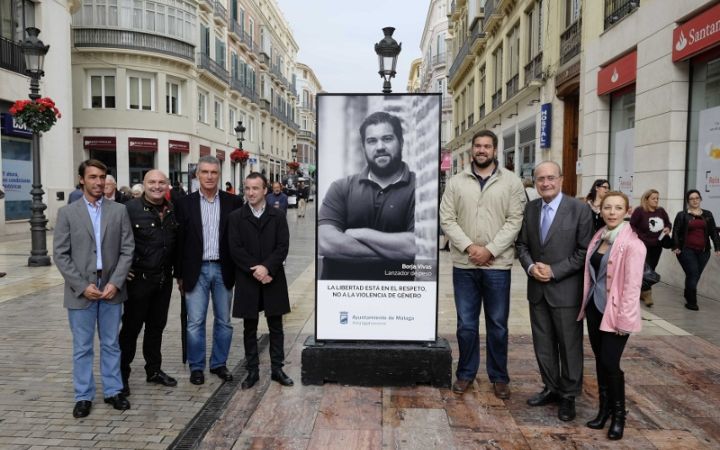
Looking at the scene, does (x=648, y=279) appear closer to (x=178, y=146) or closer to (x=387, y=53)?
(x=387, y=53)

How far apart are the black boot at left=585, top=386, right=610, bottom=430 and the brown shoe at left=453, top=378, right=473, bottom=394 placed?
38.8 inches

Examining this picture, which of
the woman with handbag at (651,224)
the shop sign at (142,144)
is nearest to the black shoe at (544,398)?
the woman with handbag at (651,224)

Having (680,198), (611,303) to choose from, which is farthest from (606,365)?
(680,198)

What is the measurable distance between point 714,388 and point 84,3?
107 ft

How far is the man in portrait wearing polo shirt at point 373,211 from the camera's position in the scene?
457cm

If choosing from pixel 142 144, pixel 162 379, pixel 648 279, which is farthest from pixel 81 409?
pixel 142 144

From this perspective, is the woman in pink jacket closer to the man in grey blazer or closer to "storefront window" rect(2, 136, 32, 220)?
the man in grey blazer

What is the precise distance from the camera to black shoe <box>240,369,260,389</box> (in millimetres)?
4707

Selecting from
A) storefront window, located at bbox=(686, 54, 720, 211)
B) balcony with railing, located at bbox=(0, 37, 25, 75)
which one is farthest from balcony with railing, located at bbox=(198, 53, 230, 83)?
Answer: storefront window, located at bbox=(686, 54, 720, 211)

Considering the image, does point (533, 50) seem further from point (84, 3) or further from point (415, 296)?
point (84, 3)

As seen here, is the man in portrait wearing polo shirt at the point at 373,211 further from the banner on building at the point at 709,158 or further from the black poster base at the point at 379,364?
the banner on building at the point at 709,158

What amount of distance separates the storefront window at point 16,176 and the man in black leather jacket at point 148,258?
16602 millimetres

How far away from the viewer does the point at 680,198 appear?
30.8ft

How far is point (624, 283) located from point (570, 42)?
12.6 m
